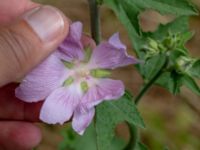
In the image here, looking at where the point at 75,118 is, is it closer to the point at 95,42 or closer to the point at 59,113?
the point at 59,113

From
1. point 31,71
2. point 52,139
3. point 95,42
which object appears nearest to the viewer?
point 31,71

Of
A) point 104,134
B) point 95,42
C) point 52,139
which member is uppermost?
point 95,42

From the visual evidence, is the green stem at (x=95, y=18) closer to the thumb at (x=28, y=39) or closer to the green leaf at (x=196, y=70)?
the thumb at (x=28, y=39)

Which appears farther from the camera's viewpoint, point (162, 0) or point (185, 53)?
point (185, 53)

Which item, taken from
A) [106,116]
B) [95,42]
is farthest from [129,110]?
[95,42]

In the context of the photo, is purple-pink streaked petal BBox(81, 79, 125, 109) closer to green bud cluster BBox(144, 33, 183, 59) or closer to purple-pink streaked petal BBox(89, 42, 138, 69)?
purple-pink streaked petal BBox(89, 42, 138, 69)

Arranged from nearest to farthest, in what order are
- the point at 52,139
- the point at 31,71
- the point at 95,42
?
the point at 31,71
the point at 95,42
the point at 52,139

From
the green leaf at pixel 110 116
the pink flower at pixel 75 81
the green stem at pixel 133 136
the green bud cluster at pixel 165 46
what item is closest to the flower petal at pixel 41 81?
the pink flower at pixel 75 81
